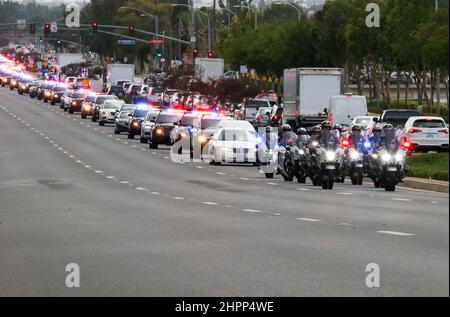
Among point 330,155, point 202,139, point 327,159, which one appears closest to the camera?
point 327,159

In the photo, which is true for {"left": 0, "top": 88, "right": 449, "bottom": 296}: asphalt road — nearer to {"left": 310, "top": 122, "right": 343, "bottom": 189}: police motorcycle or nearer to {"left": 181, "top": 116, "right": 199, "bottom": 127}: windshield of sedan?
{"left": 310, "top": 122, "right": 343, "bottom": 189}: police motorcycle

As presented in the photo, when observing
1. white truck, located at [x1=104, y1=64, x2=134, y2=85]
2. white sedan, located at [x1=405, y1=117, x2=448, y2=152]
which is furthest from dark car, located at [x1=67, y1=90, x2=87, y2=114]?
white sedan, located at [x1=405, y1=117, x2=448, y2=152]

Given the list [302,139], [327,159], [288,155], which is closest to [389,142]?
[327,159]

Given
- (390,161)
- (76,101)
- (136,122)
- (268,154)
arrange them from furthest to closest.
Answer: (76,101) < (136,122) < (268,154) < (390,161)

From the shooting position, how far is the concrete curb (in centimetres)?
3317

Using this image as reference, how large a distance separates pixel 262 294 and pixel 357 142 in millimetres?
22964

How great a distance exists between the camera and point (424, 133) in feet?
173

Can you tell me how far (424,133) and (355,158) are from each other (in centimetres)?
1788

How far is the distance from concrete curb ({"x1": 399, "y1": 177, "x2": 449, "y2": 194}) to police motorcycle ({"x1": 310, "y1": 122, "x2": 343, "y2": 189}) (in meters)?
2.19

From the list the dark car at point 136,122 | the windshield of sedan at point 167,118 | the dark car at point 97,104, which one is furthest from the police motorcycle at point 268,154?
the dark car at point 97,104

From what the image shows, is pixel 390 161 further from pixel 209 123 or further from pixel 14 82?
pixel 14 82

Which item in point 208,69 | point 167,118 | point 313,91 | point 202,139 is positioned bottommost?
point 202,139

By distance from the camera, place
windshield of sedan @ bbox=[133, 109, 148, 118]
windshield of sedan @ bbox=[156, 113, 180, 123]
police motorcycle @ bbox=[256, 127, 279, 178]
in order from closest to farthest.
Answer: police motorcycle @ bbox=[256, 127, 279, 178]
windshield of sedan @ bbox=[156, 113, 180, 123]
windshield of sedan @ bbox=[133, 109, 148, 118]

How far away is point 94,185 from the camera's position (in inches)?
1377
